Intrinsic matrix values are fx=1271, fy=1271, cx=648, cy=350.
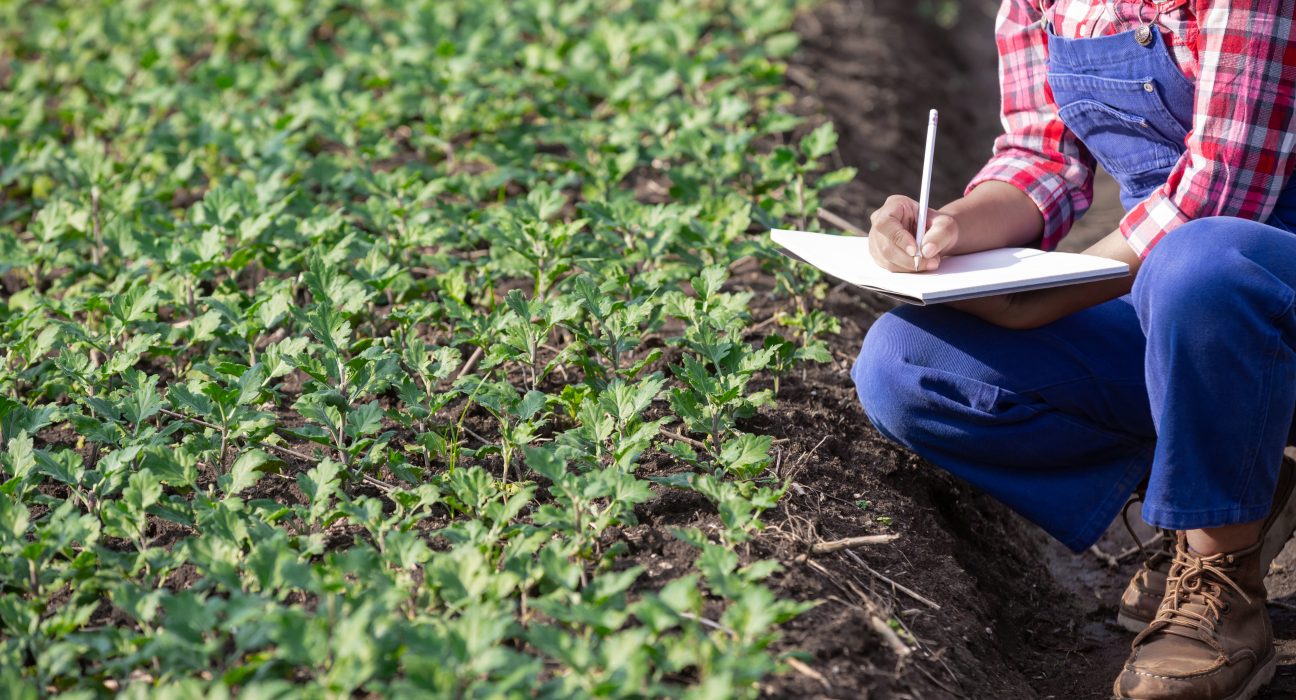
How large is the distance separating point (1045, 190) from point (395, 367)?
1.31 meters

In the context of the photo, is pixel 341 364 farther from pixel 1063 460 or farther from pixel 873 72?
pixel 873 72

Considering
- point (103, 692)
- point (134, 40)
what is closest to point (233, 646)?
point (103, 692)

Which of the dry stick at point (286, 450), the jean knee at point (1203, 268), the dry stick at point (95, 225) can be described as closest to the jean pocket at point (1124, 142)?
the jean knee at point (1203, 268)

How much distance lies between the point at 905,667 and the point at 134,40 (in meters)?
4.29

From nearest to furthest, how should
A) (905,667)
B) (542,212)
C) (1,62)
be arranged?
(905,667) → (542,212) → (1,62)

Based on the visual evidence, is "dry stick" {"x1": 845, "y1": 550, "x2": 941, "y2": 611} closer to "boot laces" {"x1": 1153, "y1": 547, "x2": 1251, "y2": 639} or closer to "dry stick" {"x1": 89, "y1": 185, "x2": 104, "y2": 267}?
"boot laces" {"x1": 1153, "y1": 547, "x2": 1251, "y2": 639}

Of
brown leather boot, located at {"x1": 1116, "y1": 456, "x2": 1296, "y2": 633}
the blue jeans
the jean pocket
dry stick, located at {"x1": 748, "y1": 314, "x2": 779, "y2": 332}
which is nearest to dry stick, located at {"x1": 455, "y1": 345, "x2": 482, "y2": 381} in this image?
dry stick, located at {"x1": 748, "y1": 314, "x2": 779, "y2": 332}

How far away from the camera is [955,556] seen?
252 centimetres

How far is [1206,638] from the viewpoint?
6.77ft

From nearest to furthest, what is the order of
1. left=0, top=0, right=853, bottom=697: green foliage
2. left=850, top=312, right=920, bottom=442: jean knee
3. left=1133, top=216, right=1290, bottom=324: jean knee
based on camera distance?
left=0, top=0, right=853, bottom=697: green foliage, left=1133, top=216, right=1290, bottom=324: jean knee, left=850, top=312, right=920, bottom=442: jean knee

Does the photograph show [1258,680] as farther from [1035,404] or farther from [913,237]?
[913,237]

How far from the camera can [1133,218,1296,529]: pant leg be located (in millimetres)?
1910

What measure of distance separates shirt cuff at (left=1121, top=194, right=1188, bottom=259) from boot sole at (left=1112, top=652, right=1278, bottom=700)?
28.0 inches

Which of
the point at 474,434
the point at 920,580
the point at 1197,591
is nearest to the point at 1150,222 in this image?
the point at 1197,591
